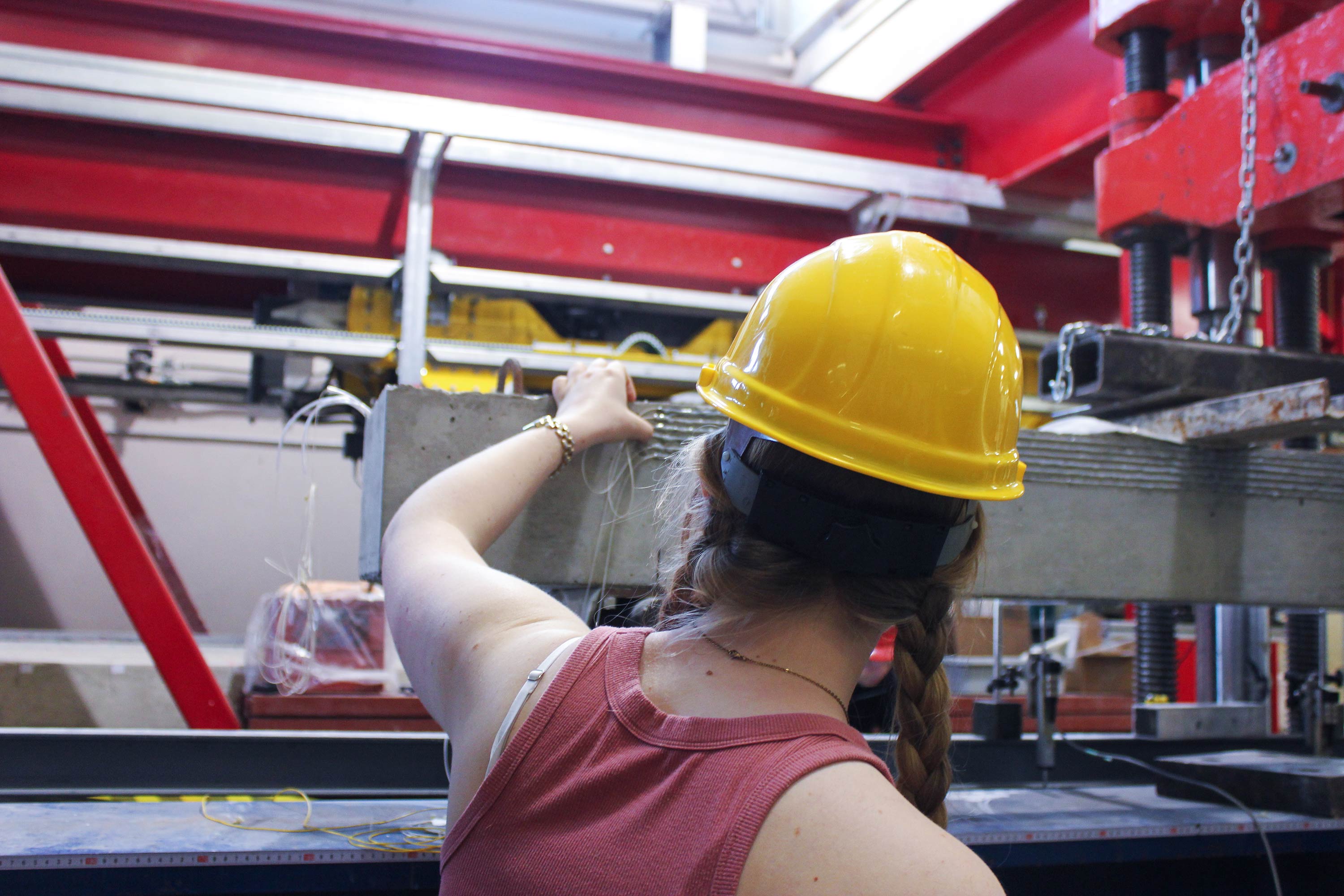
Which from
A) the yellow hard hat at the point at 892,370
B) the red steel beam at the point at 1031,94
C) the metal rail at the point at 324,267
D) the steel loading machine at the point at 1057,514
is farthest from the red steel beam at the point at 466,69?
the yellow hard hat at the point at 892,370

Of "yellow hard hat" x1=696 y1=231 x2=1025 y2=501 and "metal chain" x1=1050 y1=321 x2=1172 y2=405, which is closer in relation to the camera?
"yellow hard hat" x1=696 y1=231 x2=1025 y2=501

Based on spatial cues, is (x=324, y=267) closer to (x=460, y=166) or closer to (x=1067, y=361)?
(x=460, y=166)

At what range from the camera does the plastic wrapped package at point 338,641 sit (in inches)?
117

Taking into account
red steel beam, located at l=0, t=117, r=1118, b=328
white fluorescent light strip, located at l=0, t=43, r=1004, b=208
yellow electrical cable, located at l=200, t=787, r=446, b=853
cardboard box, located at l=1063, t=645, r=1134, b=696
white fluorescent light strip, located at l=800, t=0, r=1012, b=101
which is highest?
white fluorescent light strip, located at l=800, t=0, r=1012, b=101

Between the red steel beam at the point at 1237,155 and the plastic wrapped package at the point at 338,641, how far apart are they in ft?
7.68

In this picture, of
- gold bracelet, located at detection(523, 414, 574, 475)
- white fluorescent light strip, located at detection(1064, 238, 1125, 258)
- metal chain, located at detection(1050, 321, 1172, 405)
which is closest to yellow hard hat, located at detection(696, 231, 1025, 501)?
gold bracelet, located at detection(523, 414, 574, 475)

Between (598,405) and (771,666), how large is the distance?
0.67m

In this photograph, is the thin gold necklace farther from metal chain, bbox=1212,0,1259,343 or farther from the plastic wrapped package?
the plastic wrapped package

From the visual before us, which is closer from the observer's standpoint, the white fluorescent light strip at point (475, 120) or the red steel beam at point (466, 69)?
the white fluorescent light strip at point (475, 120)

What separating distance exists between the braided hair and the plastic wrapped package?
233 cm

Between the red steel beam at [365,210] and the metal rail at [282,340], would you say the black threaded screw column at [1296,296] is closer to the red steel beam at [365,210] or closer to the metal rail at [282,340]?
the metal rail at [282,340]

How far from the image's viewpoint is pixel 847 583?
778mm

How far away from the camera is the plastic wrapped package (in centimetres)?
297

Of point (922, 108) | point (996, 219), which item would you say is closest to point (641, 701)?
point (996, 219)
